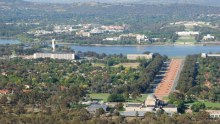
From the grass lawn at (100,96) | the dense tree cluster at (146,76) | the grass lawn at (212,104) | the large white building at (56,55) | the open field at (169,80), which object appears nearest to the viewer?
the grass lawn at (212,104)

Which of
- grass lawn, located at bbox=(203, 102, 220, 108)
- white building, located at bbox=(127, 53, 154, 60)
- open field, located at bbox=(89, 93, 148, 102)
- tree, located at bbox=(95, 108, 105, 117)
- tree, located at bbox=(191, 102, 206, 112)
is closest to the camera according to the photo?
tree, located at bbox=(95, 108, 105, 117)

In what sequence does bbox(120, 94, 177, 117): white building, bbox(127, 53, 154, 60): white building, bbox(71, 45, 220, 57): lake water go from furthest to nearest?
1. bbox(71, 45, 220, 57): lake water
2. bbox(127, 53, 154, 60): white building
3. bbox(120, 94, 177, 117): white building

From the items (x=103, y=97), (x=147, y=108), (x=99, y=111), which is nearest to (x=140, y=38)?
(x=103, y=97)

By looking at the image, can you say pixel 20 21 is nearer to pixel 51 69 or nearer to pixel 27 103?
pixel 51 69

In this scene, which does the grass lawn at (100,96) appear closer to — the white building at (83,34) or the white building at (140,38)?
the white building at (140,38)

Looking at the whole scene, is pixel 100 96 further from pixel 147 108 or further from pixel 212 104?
pixel 212 104

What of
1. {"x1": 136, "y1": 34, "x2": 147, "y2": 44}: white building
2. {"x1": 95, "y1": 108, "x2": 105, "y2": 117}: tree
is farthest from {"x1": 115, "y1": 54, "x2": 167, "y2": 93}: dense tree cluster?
{"x1": 136, "y1": 34, "x2": 147, "y2": 44}: white building

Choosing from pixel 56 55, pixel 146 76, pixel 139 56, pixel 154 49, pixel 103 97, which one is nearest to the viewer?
pixel 103 97

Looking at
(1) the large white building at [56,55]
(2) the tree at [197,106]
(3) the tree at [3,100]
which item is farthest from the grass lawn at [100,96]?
(1) the large white building at [56,55]

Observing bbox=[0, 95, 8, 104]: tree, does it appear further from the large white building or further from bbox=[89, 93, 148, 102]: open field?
the large white building

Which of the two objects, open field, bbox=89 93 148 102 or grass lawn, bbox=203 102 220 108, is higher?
grass lawn, bbox=203 102 220 108

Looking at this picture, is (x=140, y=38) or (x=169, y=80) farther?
(x=140, y=38)
